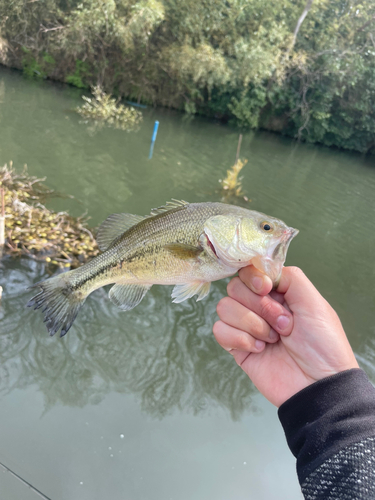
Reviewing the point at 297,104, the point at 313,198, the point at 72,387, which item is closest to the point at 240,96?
the point at 297,104

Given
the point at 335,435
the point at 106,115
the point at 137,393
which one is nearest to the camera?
the point at 335,435

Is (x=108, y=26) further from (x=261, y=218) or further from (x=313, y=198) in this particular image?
(x=261, y=218)

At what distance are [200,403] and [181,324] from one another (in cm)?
144

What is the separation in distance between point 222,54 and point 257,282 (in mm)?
28085

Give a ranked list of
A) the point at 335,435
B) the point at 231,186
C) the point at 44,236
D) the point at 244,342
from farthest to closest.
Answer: the point at 231,186, the point at 44,236, the point at 244,342, the point at 335,435

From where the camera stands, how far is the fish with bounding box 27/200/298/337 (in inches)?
66.3

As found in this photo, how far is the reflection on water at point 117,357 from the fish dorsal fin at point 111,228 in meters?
2.80

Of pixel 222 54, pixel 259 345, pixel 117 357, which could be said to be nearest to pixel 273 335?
pixel 259 345

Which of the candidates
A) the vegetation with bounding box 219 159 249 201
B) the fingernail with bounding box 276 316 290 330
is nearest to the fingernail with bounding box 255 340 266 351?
the fingernail with bounding box 276 316 290 330

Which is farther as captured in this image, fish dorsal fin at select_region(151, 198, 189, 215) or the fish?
fish dorsal fin at select_region(151, 198, 189, 215)

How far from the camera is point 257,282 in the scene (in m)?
1.78

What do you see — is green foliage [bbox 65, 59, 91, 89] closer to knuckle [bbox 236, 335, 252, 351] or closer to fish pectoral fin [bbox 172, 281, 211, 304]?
fish pectoral fin [bbox 172, 281, 211, 304]

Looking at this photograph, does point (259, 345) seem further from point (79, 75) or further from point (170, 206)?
point (79, 75)

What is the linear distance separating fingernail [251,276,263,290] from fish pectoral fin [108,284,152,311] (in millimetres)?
598
